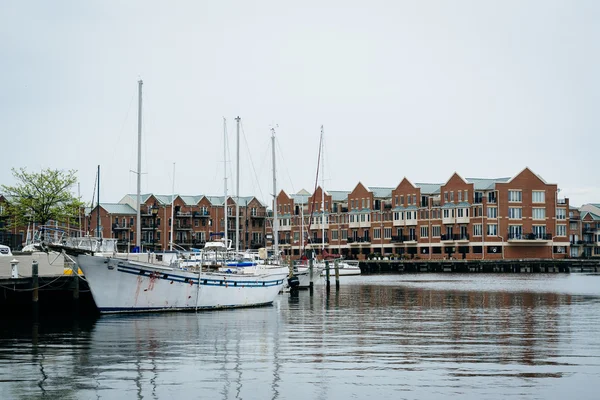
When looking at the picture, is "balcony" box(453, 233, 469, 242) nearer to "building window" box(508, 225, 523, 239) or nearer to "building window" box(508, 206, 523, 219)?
"building window" box(508, 225, 523, 239)

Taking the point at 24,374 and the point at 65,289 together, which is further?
the point at 65,289

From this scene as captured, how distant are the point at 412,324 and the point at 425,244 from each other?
112 m

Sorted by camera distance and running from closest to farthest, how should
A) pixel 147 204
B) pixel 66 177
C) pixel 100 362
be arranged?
pixel 100 362 < pixel 66 177 < pixel 147 204

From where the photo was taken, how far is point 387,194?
160625 mm

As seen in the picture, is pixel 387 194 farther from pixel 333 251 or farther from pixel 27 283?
pixel 27 283

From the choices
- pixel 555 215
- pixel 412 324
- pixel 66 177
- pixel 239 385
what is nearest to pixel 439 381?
pixel 239 385

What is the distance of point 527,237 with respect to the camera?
137625 mm

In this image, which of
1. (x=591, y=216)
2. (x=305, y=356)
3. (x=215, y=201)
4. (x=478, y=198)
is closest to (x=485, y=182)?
(x=478, y=198)

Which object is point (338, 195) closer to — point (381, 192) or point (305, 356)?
point (381, 192)

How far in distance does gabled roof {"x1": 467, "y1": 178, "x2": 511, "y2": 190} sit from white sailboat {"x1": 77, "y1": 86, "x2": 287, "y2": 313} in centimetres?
9591

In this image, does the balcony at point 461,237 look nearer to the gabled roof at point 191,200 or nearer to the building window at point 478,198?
the building window at point 478,198

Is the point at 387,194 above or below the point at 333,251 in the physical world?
above

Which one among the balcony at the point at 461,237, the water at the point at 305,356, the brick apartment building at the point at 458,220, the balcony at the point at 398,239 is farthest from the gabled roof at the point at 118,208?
the water at the point at 305,356

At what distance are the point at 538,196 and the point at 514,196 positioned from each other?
16.0 ft
